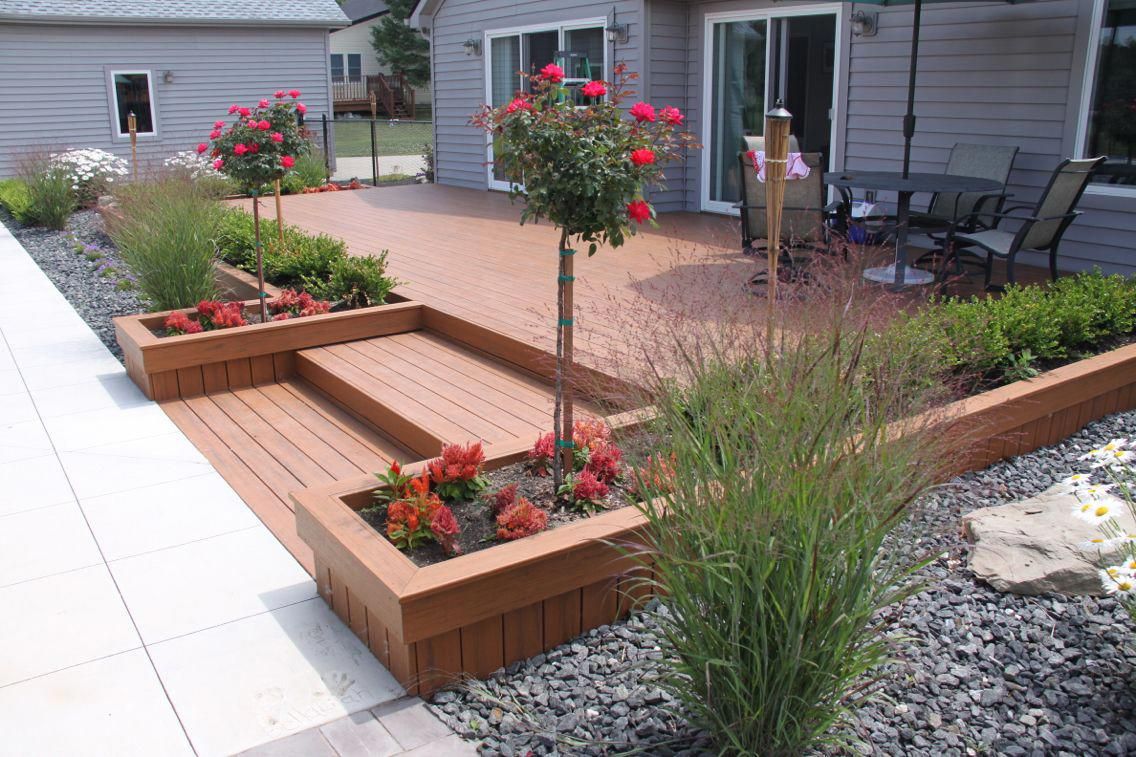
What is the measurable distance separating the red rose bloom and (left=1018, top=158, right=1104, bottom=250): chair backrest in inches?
129

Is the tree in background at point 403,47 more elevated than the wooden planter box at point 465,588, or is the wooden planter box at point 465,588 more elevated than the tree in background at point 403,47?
the tree in background at point 403,47

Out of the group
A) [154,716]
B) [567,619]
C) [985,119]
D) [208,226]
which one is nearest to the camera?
[154,716]

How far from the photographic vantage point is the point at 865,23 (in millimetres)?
7379

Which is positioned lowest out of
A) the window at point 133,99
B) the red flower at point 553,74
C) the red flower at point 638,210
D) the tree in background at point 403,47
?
the red flower at point 638,210

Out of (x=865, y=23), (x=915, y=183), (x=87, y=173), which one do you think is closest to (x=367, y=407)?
(x=915, y=183)

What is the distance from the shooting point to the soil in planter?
2.76 m

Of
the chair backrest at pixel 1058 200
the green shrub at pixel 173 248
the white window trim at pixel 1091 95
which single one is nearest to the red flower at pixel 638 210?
the chair backrest at pixel 1058 200

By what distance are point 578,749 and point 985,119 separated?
6117mm

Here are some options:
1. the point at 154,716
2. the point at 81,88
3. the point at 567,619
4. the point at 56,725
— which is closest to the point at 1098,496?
the point at 567,619

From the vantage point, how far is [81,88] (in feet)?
50.3

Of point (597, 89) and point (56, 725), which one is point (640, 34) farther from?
point (56, 725)

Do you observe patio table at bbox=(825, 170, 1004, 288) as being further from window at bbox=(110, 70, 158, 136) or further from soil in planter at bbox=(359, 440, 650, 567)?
window at bbox=(110, 70, 158, 136)

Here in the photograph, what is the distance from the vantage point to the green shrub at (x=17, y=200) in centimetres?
1069

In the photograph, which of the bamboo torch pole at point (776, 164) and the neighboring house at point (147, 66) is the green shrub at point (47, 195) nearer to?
the neighboring house at point (147, 66)
